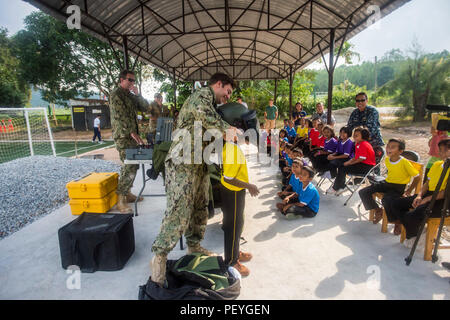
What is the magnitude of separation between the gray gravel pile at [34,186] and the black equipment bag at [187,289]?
275 centimetres

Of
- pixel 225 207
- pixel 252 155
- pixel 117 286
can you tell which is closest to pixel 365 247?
pixel 225 207

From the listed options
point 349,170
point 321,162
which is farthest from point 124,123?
point 349,170

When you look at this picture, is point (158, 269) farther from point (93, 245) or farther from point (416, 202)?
point (416, 202)

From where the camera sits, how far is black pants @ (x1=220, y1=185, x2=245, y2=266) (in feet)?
7.74

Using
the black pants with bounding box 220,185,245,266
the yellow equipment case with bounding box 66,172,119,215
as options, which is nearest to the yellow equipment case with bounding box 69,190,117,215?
the yellow equipment case with bounding box 66,172,119,215

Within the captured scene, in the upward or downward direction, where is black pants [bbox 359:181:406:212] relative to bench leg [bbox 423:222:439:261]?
upward

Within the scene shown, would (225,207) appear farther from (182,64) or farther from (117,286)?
(182,64)

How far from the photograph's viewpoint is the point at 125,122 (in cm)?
408

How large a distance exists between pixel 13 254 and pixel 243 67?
1254 cm

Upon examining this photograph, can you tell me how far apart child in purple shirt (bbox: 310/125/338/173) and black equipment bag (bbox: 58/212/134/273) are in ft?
12.0

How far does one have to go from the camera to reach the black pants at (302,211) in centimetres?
387

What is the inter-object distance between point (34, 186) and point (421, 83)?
2339 cm

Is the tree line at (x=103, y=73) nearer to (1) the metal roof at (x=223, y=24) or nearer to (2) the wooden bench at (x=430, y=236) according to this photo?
(1) the metal roof at (x=223, y=24)

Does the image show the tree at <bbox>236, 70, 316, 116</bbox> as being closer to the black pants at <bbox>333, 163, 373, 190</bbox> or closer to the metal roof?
the metal roof
